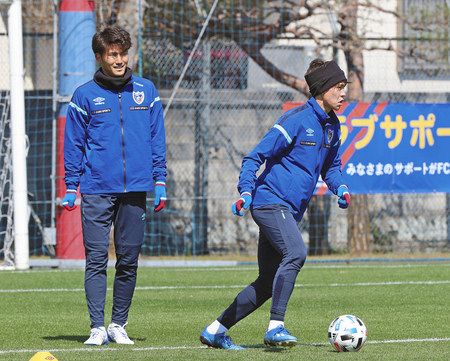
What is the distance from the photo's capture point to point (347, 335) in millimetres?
7531

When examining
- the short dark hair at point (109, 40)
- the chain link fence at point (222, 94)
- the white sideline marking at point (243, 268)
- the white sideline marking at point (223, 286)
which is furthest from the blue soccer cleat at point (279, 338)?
the chain link fence at point (222, 94)

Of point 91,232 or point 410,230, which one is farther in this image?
point 410,230

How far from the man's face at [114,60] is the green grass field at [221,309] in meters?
1.80

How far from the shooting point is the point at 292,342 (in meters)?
7.46

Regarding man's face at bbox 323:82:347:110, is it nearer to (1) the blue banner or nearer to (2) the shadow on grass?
(2) the shadow on grass

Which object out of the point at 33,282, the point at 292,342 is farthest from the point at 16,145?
the point at 292,342

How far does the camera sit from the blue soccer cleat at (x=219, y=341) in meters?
7.80

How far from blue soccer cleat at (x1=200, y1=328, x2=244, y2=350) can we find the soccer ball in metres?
0.63

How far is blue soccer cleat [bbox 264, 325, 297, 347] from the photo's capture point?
24.5 ft

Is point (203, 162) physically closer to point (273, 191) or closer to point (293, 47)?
point (293, 47)

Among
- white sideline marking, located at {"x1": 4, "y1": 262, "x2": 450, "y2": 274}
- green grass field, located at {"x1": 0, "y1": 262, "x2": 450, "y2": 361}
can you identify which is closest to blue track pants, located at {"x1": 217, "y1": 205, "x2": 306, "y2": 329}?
green grass field, located at {"x1": 0, "y1": 262, "x2": 450, "y2": 361}

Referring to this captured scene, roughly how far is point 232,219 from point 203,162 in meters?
0.99

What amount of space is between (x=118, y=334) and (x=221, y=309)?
2486mm

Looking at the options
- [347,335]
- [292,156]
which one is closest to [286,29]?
[292,156]
